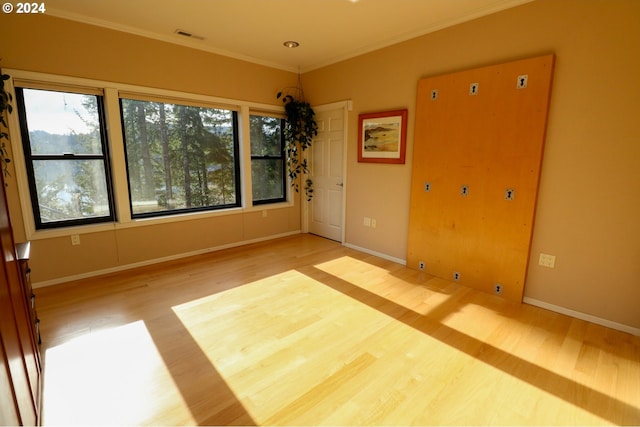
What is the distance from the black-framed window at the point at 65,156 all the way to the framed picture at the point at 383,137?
298 cm

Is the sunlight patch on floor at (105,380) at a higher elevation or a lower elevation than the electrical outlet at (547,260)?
lower

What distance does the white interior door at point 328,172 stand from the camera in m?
4.38

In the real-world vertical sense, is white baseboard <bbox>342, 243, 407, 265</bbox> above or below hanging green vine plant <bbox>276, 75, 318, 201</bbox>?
below

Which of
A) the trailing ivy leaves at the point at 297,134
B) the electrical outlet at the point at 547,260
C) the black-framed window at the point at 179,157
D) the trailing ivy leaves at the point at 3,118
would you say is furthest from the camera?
the trailing ivy leaves at the point at 297,134

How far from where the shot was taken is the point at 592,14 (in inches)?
88.7

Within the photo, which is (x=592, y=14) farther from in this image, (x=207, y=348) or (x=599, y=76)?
(x=207, y=348)

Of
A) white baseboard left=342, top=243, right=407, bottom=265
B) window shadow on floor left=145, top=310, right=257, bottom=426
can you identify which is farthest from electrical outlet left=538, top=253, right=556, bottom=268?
window shadow on floor left=145, top=310, right=257, bottom=426

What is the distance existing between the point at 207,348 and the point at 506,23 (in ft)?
11.9

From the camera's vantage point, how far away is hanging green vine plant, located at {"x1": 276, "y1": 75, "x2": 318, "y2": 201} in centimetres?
453

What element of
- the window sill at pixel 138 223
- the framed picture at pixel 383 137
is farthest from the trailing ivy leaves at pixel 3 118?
the framed picture at pixel 383 137

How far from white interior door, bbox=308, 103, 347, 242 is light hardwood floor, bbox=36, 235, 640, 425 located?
1.62 meters

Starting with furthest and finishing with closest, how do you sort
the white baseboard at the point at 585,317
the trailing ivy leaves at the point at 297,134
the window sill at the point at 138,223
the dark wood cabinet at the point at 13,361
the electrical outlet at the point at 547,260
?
the trailing ivy leaves at the point at 297,134, the window sill at the point at 138,223, the electrical outlet at the point at 547,260, the white baseboard at the point at 585,317, the dark wood cabinet at the point at 13,361

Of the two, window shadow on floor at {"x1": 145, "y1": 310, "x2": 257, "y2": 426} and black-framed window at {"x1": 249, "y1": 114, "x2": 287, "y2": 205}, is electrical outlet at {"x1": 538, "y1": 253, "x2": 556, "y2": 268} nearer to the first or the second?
window shadow on floor at {"x1": 145, "y1": 310, "x2": 257, "y2": 426}

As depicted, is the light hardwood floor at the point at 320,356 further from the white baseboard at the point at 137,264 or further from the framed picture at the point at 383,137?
the framed picture at the point at 383,137
